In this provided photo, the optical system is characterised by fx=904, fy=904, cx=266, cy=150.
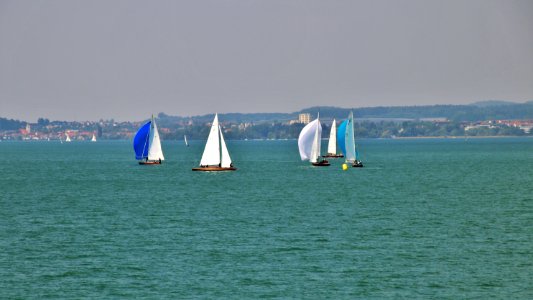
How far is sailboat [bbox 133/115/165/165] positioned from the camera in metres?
134

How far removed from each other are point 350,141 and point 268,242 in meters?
79.2

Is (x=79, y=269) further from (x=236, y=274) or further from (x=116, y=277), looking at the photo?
(x=236, y=274)

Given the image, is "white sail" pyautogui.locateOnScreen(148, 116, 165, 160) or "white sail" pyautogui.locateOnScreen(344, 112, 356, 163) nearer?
"white sail" pyautogui.locateOnScreen(344, 112, 356, 163)

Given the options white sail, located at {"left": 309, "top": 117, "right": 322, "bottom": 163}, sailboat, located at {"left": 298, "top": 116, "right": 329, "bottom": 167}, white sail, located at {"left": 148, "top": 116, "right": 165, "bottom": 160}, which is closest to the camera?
white sail, located at {"left": 309, "top": 117, "right": 322, "bottom": 163}

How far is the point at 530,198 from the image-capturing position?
80.1 m

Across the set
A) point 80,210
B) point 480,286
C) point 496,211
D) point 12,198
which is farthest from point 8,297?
point 12,198

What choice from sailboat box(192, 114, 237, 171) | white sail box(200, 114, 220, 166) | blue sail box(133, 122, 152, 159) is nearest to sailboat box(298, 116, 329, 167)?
sailboat box(192, 114, 237, 171)

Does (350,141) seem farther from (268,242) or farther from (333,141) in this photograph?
(268,242)

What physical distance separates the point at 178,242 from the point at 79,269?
923cm

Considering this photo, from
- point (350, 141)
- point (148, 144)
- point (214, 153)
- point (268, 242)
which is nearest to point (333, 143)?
point (350, 141)

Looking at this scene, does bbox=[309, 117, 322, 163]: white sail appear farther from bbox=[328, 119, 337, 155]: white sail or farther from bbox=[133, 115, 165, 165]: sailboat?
bbox=[328, 119, 337, 155]: white sail

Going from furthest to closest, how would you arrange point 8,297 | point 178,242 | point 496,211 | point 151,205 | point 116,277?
point 151,205
point 496,211
point 178,242
point 116,277
point 8,297

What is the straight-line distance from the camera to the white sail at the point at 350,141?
129 m

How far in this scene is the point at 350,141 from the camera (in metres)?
130
